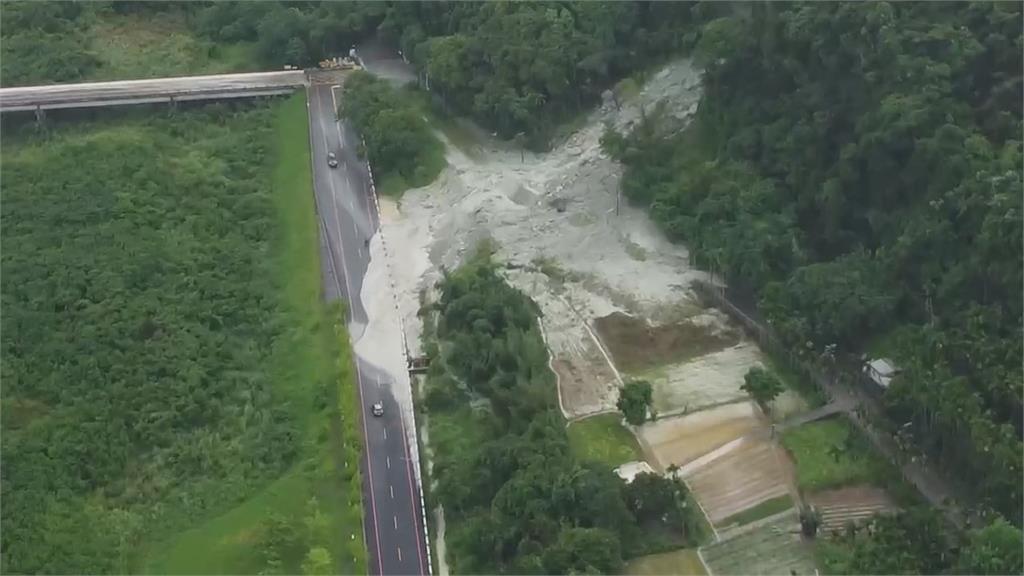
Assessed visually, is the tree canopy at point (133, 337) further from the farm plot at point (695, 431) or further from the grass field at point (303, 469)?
the farm plot at point (695, 431)

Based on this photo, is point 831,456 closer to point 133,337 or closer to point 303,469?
point 303,469

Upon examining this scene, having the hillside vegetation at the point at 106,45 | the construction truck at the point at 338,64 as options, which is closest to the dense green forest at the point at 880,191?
the construction truck at the point at 338,64

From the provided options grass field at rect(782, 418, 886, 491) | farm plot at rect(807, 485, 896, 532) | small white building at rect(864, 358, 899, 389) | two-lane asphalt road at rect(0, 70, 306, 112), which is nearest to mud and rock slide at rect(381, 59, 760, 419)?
grass field at rect(782, 418, 886, 491)

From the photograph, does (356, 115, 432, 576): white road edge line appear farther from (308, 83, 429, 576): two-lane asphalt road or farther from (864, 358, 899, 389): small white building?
(864, 358, 899, 389): small white building

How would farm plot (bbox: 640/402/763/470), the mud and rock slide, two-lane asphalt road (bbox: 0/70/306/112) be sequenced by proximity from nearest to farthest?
1. farm plot (bbox: 640/402/763/470)
2. the mud and rock slide
3. two-lane asphalt road (bbox: 0/70/306/112)

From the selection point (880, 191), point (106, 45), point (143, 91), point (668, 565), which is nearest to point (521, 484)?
point (668, 565)

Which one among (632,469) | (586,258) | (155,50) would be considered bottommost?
(632,469)
